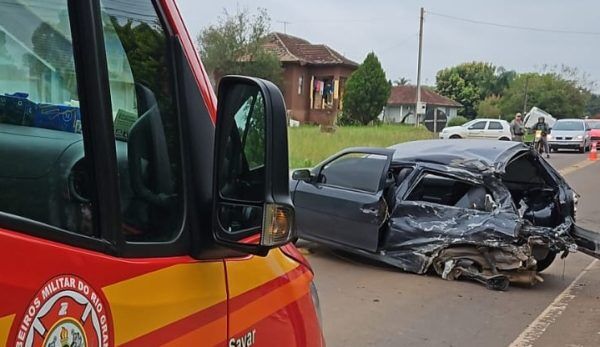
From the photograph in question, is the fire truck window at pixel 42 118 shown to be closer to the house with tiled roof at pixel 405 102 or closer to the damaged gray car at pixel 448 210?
the damaged gray car at pixel 448 210

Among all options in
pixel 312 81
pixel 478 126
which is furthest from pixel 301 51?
pixel 478 126

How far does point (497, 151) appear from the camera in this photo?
6922 mm

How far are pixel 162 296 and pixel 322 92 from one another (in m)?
42.6

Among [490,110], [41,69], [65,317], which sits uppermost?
[41,69]

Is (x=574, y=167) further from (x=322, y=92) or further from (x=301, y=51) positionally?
(x=301, y=51)

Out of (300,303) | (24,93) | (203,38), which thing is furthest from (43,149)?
(203,38)

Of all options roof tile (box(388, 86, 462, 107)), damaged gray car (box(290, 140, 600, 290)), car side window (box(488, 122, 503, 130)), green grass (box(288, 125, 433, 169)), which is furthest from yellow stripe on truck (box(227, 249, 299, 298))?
roof tile (box(388, 86, 462, 107))

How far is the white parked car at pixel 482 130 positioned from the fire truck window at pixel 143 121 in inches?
1131

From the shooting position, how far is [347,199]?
23.0ft

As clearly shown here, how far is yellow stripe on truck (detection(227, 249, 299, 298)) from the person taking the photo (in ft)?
5.83

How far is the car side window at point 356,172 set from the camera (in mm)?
6961

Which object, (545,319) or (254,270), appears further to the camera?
(545,319)

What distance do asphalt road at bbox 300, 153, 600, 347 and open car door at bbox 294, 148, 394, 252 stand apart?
390 millimetres

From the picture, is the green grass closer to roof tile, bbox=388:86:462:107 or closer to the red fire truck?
the red fire truck
